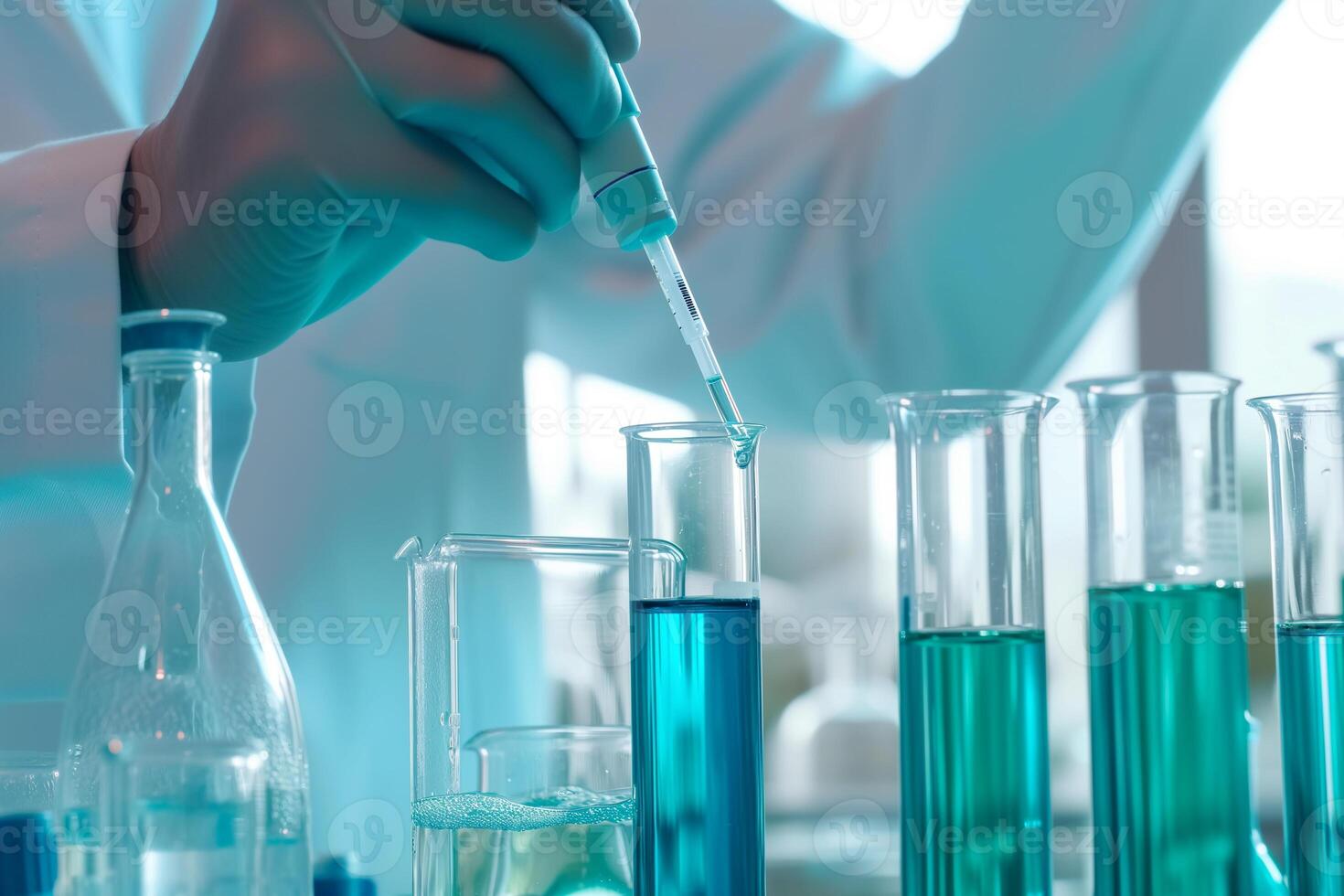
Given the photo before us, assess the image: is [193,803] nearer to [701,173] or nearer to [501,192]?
[501,192]

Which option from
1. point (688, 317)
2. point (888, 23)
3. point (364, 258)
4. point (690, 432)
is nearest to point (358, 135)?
point (364, 258)

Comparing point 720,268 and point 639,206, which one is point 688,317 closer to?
point 639,206

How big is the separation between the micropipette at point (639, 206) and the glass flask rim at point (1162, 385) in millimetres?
278

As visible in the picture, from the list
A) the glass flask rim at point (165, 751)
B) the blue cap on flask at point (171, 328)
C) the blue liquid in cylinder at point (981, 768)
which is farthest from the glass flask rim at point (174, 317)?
the blue liquid in cylinder at point (981, 768)

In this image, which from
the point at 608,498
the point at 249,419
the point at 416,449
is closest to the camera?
the point at 249,419

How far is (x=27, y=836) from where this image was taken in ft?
2.72

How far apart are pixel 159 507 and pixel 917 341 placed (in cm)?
109

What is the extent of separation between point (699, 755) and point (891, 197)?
0.99 m

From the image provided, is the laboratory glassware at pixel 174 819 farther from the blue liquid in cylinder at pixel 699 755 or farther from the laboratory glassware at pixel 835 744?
the laboratory glassware at pixel 835 744

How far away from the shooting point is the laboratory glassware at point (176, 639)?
678mm

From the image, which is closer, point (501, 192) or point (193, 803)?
point (193, 803)

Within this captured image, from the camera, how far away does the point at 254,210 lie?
3.47 feet

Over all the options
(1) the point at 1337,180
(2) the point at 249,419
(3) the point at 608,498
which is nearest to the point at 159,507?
(2) the point at 249,419

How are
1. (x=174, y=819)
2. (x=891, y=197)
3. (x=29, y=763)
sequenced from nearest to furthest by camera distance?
1. (x=174, y=819)
2. (x=29, y=763)
3. (x=891, y=197)
